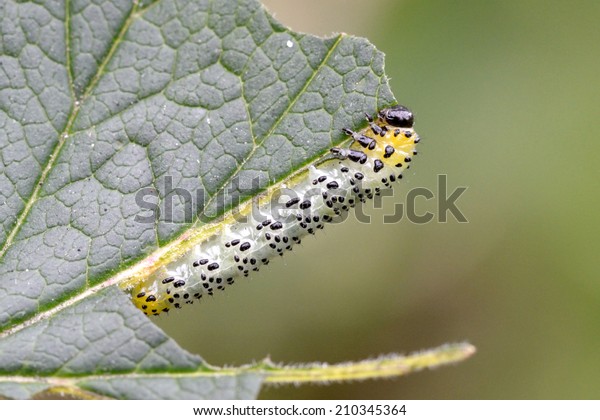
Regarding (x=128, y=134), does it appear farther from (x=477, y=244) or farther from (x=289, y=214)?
(x=477, y=244)

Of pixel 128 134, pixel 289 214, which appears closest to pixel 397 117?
pixel 289 214

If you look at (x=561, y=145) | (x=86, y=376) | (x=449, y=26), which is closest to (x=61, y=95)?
(x=86, y=376)

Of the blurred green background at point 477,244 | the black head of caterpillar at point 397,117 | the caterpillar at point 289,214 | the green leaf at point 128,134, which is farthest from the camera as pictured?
the blurred green background at point 477,244

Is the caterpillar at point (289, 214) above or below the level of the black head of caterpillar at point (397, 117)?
below

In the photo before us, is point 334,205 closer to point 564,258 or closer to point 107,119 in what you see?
point 107,119

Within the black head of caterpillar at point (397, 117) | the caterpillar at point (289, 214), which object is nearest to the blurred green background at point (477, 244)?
the caterpillar at point (289, 214)

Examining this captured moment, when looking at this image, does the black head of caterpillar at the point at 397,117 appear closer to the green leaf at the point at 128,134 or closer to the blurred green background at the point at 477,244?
the green leaf at the point at 128,134
